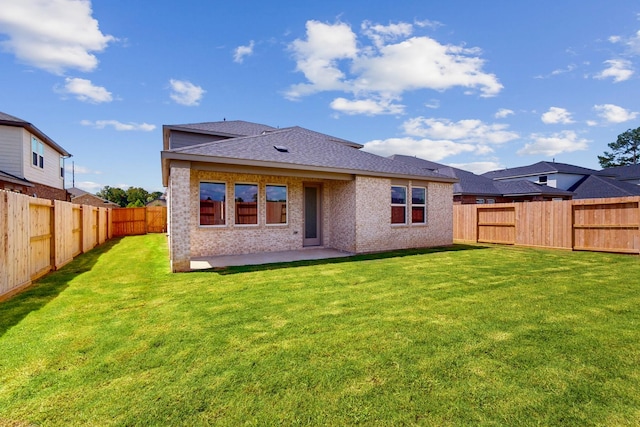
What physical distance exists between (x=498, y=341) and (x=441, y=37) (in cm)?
1254

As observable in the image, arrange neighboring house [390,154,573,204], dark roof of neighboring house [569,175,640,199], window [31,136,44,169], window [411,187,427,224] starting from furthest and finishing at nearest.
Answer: dark roof of neighboring house [569,175,640,199]
neighboring house [390,154,573,204]
window [31,136,44,169]
window [411,187,427,224]

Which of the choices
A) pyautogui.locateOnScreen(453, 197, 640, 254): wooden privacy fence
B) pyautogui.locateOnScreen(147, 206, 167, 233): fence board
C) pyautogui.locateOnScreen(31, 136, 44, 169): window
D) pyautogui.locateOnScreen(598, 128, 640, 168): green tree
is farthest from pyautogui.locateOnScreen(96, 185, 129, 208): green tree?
pyautogui.locateOnScreen(598, 128, 640, 168): green tree

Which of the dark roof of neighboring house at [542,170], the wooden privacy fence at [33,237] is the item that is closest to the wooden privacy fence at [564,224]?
the wooden privacy fence at [33,237]

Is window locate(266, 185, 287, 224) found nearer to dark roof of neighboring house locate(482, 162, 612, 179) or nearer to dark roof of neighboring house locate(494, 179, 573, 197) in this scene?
dark roof of neighboring house locate(494, 179, 573, 197)

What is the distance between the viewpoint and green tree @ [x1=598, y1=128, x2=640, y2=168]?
56.8 meters

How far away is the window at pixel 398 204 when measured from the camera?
481 inches

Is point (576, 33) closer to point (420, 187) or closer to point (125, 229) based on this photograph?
point (420, 187)

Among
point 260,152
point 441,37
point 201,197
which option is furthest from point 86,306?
point 441,37

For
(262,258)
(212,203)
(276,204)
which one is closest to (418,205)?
(276,204)

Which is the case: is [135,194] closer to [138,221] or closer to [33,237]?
[138,221]

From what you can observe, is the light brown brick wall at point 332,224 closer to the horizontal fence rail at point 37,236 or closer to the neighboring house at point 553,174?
the horizontal fence rail at point 37,236

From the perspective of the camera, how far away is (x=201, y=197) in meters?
10.2

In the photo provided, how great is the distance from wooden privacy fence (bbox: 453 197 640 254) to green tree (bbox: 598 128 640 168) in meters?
65.7

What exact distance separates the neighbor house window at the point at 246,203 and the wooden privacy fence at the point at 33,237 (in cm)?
519
